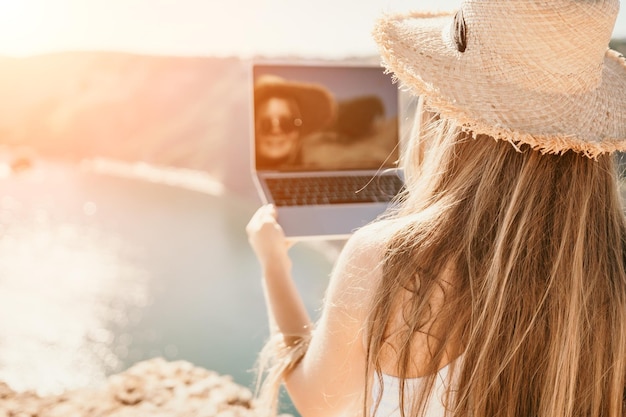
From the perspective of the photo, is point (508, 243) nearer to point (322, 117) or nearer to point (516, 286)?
point (516, 286)

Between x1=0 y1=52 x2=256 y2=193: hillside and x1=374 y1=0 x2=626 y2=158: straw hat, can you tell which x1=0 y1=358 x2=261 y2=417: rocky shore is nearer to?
x1=0 y1=52 x2=256 y2=193: hillside

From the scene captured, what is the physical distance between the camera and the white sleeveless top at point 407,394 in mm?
669

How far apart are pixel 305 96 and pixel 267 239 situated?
1.56 feet

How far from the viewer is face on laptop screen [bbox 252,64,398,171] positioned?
1.27m

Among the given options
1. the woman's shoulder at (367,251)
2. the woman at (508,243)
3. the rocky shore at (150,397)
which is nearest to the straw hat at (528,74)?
the woman at (508,243)

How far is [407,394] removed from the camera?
2.23ft

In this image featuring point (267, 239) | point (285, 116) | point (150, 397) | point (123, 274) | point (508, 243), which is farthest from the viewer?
point (123, 274)

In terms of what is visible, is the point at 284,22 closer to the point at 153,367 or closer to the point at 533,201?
the point at 153,367

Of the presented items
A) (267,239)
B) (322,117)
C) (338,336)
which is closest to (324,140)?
(322,117)

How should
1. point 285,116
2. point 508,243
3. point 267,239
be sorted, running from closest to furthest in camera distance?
point 508,243, point 267,239, point 285,116

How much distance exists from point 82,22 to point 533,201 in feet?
4.43

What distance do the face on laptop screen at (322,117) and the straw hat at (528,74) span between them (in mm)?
594

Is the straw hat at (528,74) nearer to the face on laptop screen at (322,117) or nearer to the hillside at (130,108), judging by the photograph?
the face on laptop screen at (322,117)

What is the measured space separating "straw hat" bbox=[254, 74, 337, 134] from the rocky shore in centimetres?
73
